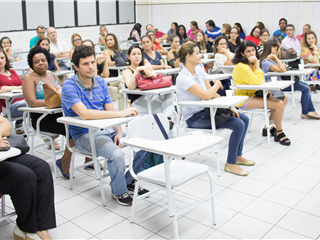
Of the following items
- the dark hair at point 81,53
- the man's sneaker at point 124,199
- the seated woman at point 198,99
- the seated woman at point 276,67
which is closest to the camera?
the man's sneaker at point 124,199

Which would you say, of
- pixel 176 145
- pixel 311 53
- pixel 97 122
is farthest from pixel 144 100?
pixel 311 53

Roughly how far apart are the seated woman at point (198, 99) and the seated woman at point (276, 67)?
175cm

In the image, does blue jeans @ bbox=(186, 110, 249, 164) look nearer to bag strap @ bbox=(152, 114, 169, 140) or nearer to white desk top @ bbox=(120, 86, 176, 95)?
white desk top @ bbox=(120, 86, 176, 95)

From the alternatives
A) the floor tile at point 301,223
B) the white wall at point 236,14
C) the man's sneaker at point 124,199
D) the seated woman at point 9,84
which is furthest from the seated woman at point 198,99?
the white wall at point 236,14

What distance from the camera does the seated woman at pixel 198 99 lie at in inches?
134

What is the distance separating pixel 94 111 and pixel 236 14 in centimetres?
809

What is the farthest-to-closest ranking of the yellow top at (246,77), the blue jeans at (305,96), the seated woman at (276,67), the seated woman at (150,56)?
1. the seated woman at (150,56)
2. the blue jeans at (305,96)
3. the seated woman at (276,67)
4. the yellow top at (246,77)

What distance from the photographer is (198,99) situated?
137 inches

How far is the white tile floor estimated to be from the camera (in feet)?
8.04

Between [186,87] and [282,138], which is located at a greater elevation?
[186,87]

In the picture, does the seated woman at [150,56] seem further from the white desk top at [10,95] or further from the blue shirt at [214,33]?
the blue shirt at [214,33]

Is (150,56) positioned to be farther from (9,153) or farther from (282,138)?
(9,153)

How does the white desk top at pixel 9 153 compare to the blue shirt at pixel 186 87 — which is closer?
the white desk top at pixel 9 153

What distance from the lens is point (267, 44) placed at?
506cm
